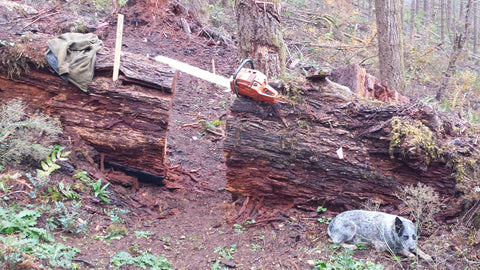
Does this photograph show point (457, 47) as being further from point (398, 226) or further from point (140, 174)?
point (140, 174)

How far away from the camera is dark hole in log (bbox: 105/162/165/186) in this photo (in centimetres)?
547

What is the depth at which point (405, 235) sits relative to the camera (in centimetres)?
347

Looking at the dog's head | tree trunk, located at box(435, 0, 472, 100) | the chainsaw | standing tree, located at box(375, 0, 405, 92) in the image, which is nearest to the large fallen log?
the chainsaw

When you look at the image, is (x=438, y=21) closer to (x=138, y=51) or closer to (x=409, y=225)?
(x=138, y=51)

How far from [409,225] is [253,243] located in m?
1.71

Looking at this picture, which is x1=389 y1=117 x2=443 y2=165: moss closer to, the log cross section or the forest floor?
the log cross section

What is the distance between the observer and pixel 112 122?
522 cm

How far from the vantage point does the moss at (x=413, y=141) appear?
13.0ft

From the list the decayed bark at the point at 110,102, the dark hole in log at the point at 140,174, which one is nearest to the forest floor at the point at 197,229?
the dark hole in log at the point at 140,174

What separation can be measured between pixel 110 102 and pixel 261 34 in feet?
9.57

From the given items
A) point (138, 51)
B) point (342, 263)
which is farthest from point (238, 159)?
point (138, 51)

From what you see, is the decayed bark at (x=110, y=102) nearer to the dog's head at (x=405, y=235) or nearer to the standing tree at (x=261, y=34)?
the standing tree at (x=261, y=34)

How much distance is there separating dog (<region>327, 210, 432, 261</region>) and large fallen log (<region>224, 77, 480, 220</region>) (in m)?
0.53

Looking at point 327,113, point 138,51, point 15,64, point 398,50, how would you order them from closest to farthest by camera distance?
point 327,113
point 15,64
point 398,50
point 138,51
